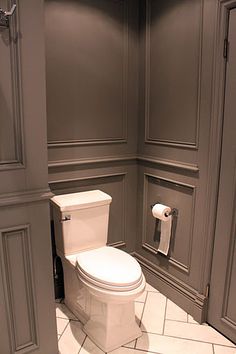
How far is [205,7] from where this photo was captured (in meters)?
1.83

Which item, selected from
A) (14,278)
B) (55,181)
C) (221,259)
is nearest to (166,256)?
(221,259)

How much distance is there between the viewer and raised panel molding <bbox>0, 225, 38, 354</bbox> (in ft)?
4.88

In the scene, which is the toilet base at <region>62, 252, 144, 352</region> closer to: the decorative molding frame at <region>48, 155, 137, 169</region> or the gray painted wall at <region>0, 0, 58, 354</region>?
the gray painted wall at <region>0, 0, 58, 354</region>

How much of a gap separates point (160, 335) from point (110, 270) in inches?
23.5

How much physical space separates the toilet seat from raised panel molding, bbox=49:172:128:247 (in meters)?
0.50

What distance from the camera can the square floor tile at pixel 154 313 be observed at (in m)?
2.07

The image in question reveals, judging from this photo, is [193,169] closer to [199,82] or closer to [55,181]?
[199,82]

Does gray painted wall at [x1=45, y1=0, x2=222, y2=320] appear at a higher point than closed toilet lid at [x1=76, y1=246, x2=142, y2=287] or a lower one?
higher

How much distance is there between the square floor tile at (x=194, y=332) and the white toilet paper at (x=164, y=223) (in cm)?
49

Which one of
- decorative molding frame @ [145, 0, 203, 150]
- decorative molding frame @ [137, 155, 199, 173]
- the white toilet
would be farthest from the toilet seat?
decorative molding frame @ [145, 0, 203, 150]

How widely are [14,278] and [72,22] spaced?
1.64 meters

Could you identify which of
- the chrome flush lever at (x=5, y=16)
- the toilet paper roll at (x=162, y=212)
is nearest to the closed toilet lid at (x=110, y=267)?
the toilet paper roll at (x=162, y=212)

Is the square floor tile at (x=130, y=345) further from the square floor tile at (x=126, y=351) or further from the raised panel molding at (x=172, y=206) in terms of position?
the raised panel molding at (x=172, y=206)

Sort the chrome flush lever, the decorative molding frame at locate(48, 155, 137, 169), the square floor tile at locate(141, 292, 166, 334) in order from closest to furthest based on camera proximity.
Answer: the chrome flush lever < the square floor tile at locate(141, 292, 166, 334) < the decorative molding frame at locate(48, 155, 137, 169)
